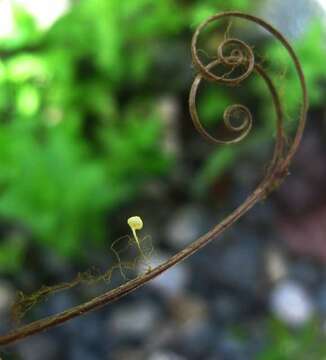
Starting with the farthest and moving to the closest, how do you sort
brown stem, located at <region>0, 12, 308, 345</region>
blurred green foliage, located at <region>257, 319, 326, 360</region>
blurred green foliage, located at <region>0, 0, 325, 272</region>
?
blurred green foliage, located at <region>0, 0, 325, 272</region>
blurred green foliage, located at <region>257, 319, 326, 360</region>
brown stem, located at <region>0, 12, 308, 345</region>

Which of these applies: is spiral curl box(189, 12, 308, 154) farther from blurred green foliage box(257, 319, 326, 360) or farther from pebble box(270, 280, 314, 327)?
pebble box(270, 280, 314, 327)

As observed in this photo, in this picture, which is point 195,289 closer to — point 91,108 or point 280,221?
point 280,221

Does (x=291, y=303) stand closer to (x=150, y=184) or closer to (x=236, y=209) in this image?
(x=150, y=184)

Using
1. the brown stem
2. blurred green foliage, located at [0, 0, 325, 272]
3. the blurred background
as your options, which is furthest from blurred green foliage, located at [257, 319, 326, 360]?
the brown stem

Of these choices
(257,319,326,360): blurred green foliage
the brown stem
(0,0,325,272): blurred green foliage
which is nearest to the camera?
the brown stem

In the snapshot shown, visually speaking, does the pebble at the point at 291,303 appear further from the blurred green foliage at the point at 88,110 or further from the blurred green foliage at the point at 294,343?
the blurred green foliage at the point at 88,110

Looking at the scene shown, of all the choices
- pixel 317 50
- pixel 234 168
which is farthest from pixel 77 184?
pixel 317 50

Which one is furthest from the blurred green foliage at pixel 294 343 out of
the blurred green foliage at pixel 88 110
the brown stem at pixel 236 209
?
the brown stem at pixel 236 209
